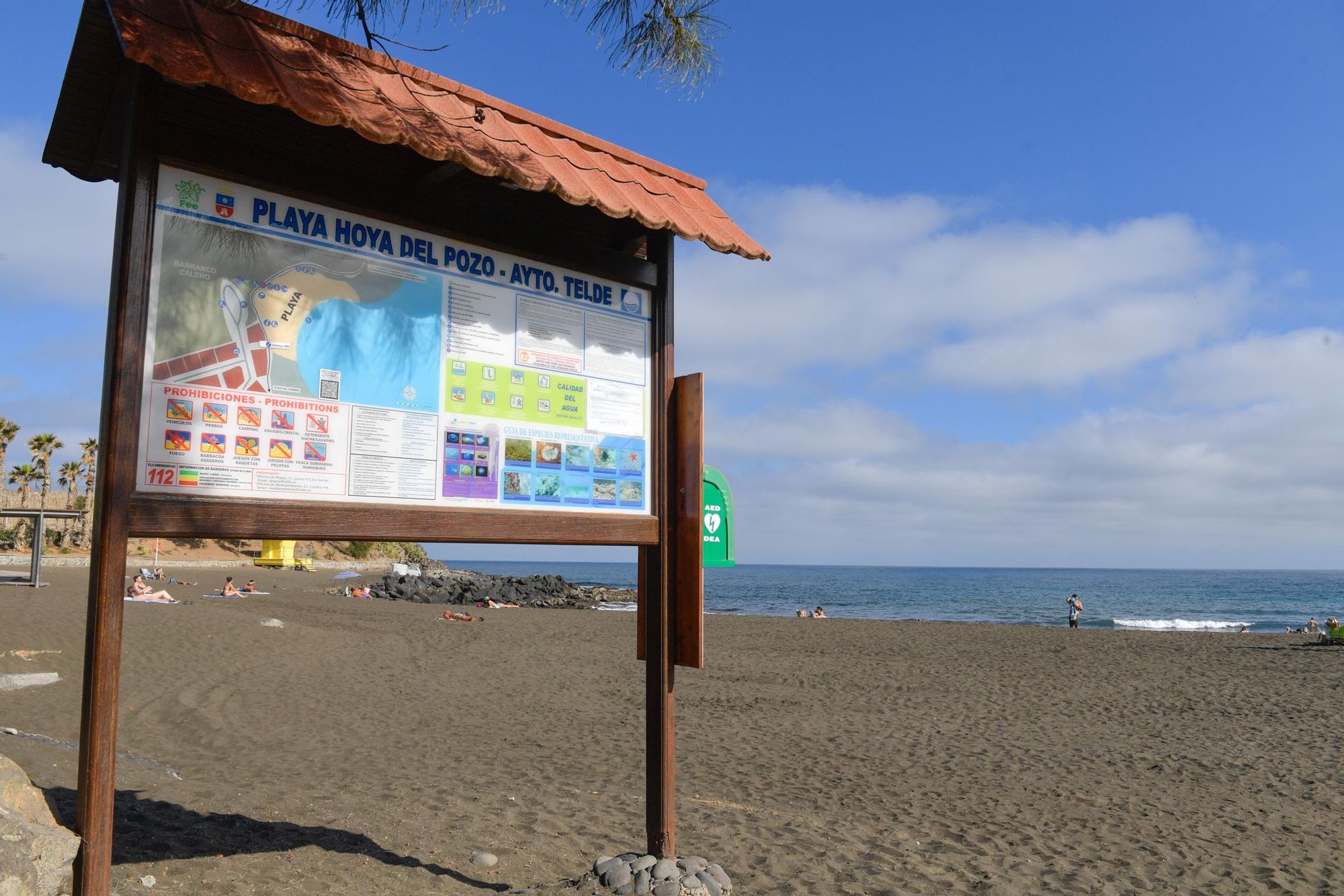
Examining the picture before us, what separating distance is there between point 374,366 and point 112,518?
1.07 meters

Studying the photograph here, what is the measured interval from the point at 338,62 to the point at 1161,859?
6.66 m

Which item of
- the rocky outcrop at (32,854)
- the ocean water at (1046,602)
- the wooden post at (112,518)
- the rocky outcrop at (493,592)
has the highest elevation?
→ the wooden post at (112,518)

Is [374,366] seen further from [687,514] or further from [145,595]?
[145,595]

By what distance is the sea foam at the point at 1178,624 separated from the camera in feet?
135

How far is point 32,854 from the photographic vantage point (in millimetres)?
2654

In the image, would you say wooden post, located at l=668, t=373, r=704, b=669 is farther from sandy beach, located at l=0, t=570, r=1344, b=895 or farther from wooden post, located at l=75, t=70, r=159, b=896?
wooden post, located at l=75, t=70, r=159, b=896

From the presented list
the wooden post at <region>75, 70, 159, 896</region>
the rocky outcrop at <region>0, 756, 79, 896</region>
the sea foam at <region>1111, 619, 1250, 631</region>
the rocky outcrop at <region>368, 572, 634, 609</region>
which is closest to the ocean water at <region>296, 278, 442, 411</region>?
the wooden post at <region>75, 70, 159, 896</region>

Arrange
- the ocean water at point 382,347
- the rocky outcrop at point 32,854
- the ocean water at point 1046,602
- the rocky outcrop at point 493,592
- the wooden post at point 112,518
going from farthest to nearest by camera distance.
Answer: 1. the ocean water at point 1046,602
2. the rocky outcrop at point 493,592
3. the ocean water at point 382,347
4. the wooden post at point 112,518
5. the rocky outcrop at point 32,854

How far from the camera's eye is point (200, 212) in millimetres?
3076

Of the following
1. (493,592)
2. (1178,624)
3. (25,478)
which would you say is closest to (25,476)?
(25,478)

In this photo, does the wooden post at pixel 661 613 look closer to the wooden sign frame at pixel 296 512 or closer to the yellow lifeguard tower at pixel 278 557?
the wooden sign frame at pixel 296 512

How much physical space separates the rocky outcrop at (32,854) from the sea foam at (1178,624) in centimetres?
4438

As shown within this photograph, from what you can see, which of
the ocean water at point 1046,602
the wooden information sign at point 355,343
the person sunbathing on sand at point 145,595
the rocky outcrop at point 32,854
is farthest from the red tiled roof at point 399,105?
the ocean water at point 1046,602

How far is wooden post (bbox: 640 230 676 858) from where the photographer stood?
13.9 ft
